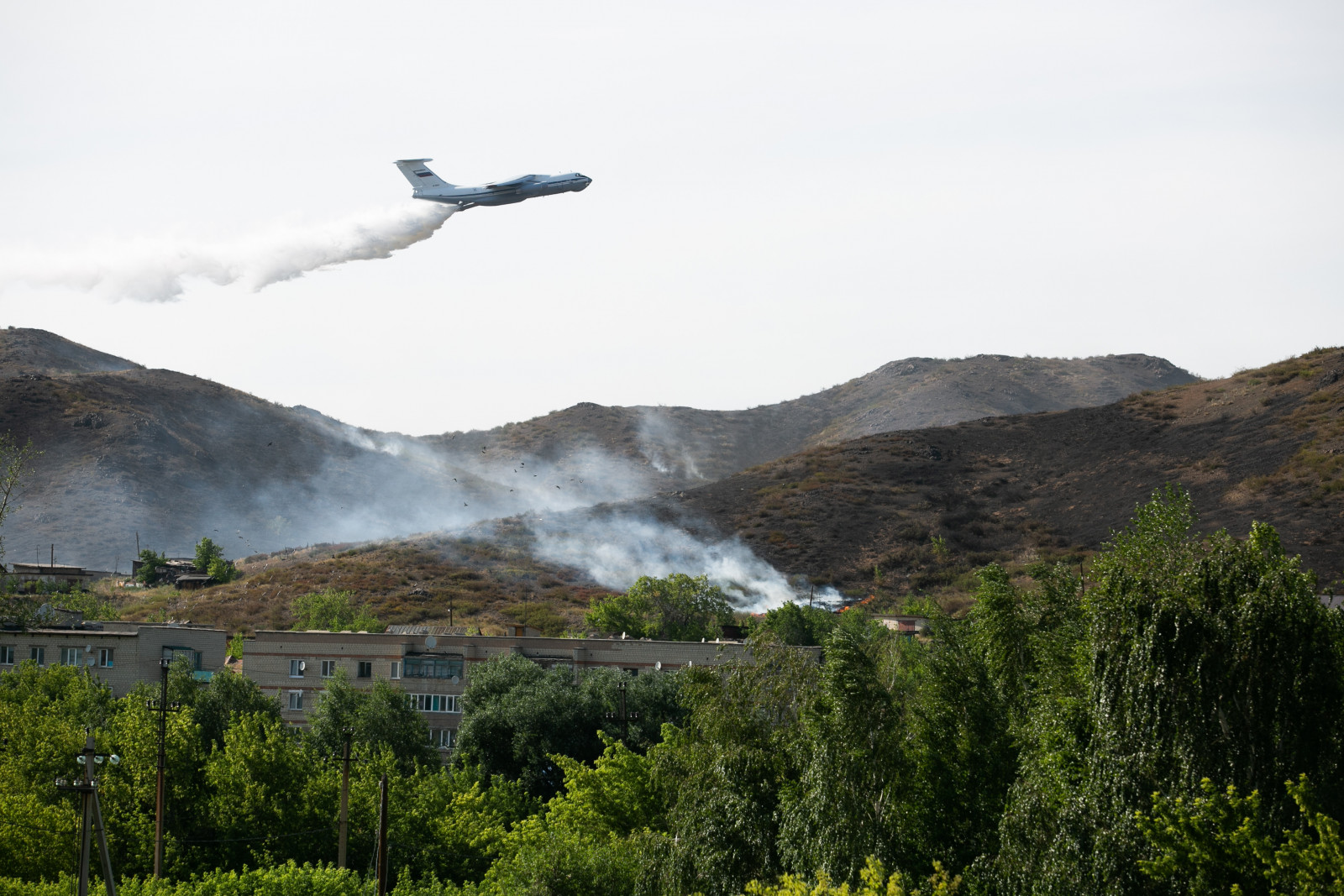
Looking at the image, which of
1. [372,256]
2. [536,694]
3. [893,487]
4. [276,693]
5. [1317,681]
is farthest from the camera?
[893,487]

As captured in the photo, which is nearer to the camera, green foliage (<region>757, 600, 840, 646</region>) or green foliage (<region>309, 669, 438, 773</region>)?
green foliage (<region>309, 669, 438, 773</region>)

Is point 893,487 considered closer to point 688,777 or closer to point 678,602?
point 678,602

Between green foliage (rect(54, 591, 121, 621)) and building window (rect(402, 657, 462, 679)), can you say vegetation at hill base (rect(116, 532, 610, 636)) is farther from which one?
building window (rect(402, 657, 462, 679))

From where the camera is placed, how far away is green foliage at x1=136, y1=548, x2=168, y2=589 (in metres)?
149

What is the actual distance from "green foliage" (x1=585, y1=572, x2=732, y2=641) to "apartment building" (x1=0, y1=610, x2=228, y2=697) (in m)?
44.0

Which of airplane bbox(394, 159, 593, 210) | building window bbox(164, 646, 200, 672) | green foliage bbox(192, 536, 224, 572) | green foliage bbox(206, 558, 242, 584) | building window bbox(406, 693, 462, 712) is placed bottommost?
building window bbox(406, 693, 462, 712)

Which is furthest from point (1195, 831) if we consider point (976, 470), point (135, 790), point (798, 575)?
point (976, 470)

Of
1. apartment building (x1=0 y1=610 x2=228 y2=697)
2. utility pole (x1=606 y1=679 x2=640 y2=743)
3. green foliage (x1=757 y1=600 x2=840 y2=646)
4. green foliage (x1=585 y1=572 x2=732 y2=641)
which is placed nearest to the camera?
utility pole (x1=606 y1=679 x2=640 y2=743)

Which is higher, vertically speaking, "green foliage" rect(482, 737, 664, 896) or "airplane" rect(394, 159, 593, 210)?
"airplane" rect(394, 159, 593, 210)

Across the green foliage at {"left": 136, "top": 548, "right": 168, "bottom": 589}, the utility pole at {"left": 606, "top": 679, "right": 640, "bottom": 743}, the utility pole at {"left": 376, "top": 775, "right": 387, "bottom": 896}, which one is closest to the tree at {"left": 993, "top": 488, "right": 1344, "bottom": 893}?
the utility pole at {"left": 376, "top": 775, "right": 387, "bottom": 896}

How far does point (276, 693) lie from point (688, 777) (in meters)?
44.0

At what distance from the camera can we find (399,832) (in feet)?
151

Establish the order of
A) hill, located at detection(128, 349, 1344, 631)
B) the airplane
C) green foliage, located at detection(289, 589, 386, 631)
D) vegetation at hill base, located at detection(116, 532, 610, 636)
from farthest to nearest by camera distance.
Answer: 1. hill, located at detection(128, 349, 1344, 631)
2. vegetation at hill base, located at detection(116, 532, 610, 636)
3. green foliage, located at detection(289, 589, 386, 631)
4. the airplane

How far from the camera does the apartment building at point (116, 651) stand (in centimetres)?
7256
